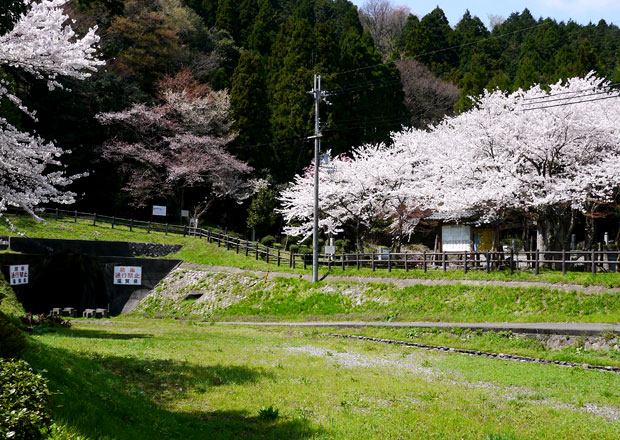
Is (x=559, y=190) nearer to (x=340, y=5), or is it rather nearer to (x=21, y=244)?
(x=21, y=244)

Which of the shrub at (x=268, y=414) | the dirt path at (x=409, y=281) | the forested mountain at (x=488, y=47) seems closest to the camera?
the shrub at (x=268, y=414)

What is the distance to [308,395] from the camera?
384 inches

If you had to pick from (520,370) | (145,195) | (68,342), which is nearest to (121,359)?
(68,342)

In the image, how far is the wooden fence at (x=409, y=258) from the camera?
23312 millimetres

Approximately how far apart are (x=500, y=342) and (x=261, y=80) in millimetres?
39108

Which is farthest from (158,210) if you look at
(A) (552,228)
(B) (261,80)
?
(A) (552,228)

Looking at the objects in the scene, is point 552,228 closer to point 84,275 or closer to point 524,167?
point 524,167

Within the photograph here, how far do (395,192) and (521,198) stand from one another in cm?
840

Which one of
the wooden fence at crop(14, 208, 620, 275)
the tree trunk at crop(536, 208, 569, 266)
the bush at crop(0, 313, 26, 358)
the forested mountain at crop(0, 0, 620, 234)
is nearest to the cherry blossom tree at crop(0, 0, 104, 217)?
the bush at crop(0, 313, 26, 358)

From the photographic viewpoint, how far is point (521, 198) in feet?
86.6

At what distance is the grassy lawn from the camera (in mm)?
7316

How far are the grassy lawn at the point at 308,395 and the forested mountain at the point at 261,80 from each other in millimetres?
24697

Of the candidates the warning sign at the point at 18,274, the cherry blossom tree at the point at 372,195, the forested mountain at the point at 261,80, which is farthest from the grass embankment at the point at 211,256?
the forested mountain at the point at 261,80

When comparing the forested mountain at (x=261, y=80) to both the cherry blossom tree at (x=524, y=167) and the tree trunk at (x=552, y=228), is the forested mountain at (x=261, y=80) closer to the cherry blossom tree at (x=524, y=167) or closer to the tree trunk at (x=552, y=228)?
the cherry blossom tree at (x=524, y=167)
